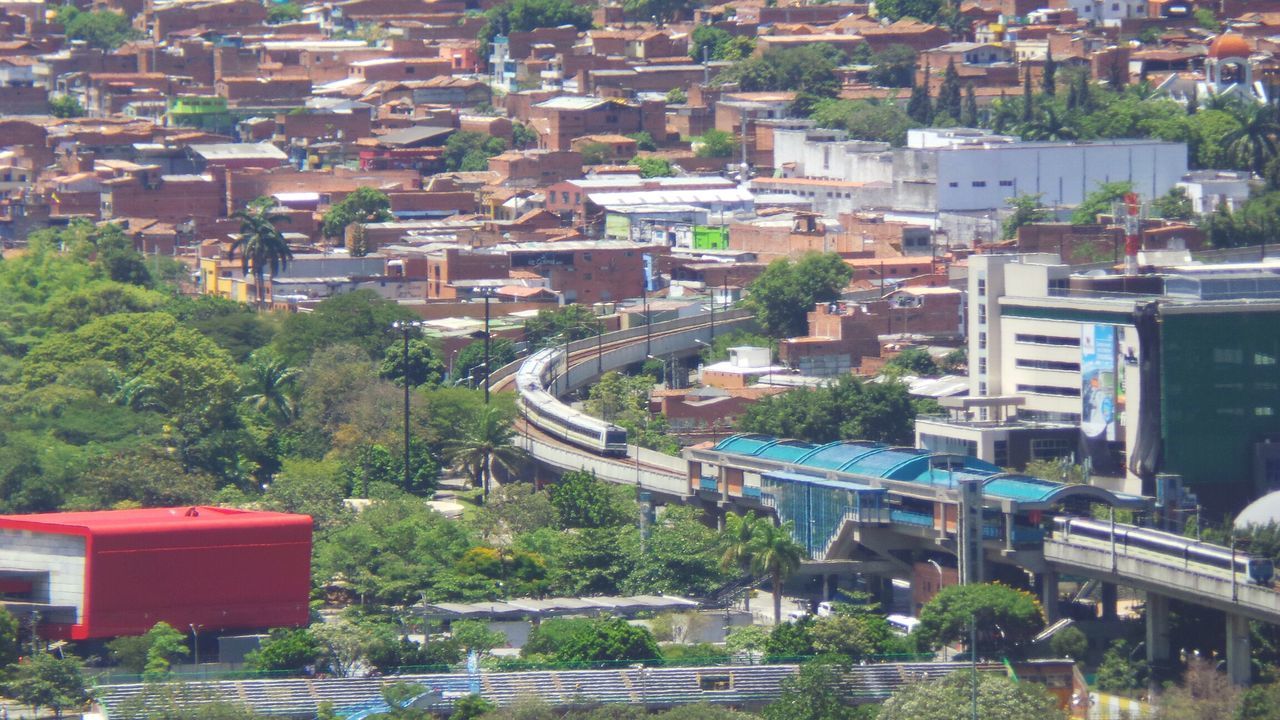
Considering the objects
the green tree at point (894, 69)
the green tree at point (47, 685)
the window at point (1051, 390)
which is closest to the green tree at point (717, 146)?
the green tree at point (894, 69)

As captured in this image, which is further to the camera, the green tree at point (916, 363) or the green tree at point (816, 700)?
the green tree at point (916, 363)

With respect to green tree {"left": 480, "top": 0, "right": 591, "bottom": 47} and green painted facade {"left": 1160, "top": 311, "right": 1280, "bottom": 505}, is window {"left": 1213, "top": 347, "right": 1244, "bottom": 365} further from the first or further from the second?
green tree {"left": 480, "top": 0, "right": 591, "bottom": 47}

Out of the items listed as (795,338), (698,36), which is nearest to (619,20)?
(698,36)

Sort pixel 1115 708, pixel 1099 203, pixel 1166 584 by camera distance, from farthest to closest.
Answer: pixel 1099 203
pixel 1166 584
pixel 1115 708

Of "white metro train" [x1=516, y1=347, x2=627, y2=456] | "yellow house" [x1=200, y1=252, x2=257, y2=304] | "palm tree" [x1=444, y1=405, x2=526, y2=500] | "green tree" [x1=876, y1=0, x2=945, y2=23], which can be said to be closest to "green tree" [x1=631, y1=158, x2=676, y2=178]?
"yellow house" [x1=200, y1=252, x2=257, y2=304]

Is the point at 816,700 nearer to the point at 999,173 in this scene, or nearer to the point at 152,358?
the point at 152,358

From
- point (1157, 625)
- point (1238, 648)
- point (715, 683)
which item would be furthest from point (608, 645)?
point (1238, 648)

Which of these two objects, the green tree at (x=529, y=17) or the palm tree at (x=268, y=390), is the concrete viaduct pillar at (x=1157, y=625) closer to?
the palm tree at (x=268, y=390)
